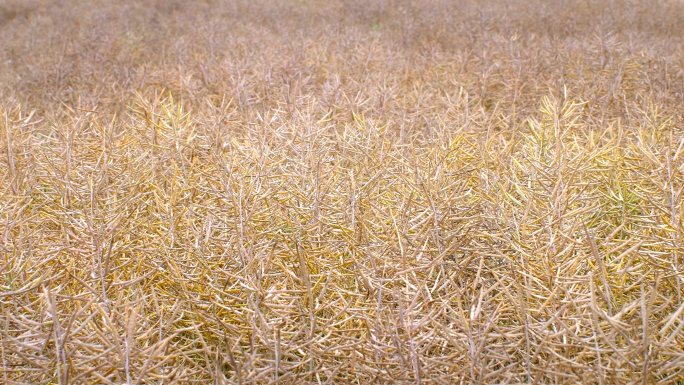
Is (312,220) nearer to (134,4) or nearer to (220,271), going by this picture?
(220,271)

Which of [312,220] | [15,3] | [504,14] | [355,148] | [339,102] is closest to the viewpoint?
[312,220]

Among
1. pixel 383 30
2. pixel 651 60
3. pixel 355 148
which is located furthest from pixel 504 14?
pixel 355 148

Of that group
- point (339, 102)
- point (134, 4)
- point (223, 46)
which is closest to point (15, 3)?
point (134, 4)

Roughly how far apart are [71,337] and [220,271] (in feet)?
0.90

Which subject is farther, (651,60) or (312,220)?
(651,60)

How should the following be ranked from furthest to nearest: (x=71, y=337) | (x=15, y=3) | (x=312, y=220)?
(x=15, y=3) → (x=312, y=220) → (x=71, y=337)

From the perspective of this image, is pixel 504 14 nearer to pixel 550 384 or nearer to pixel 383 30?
pixel 383 30

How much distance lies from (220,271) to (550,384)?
23.9 inches

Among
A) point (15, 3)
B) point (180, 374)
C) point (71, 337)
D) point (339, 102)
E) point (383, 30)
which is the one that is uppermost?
point (71, 337)

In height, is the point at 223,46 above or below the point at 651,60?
below

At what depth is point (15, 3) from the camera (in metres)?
8.95

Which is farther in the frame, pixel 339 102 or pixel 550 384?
pixel 339 102

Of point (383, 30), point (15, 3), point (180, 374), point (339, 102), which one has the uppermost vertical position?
point (180, 374)

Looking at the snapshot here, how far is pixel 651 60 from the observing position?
336cm
